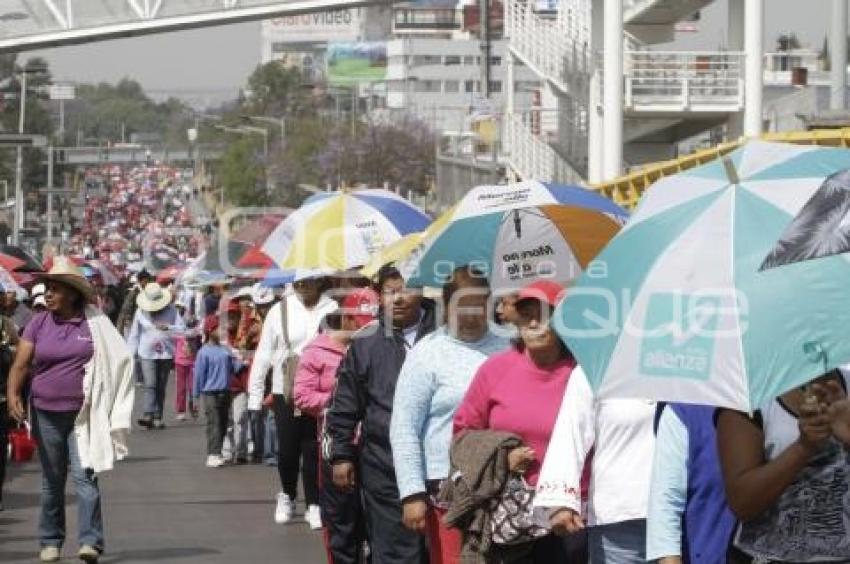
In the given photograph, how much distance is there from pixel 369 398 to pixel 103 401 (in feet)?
12.0

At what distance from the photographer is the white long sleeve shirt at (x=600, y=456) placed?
8.35m

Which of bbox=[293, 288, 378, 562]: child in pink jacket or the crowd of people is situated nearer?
the crowd of people

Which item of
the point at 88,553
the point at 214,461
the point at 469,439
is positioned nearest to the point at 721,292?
the point at 469,439

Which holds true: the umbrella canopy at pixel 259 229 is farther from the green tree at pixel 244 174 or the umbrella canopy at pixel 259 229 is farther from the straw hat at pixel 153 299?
the green tree at pixel 244 174

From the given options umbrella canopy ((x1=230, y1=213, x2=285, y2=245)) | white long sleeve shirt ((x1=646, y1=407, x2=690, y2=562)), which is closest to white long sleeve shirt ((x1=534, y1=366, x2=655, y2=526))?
white long sleeve shirt ((x1=646, y1=407, x2=690, y2=562))

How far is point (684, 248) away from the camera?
6.46 m

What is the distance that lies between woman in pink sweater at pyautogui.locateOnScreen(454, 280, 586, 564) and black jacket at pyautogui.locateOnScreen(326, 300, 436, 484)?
1826mm

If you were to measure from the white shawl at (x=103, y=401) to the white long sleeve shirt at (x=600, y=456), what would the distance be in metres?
5.97

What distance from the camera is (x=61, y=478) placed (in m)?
14.3

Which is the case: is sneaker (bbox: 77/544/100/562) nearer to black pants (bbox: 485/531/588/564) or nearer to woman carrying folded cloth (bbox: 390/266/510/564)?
woman carrying folded cloth (bbox: 390/266/510/564)

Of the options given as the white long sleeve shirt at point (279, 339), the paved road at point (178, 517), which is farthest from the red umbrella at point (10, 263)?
the white long sleeve shirt at point (279, 339)

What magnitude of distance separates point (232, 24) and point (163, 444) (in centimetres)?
2122

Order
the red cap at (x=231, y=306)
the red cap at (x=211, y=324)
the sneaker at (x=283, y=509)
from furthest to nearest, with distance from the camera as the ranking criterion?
the red cap at (x=211, y=324), the red cap at (x=231, y=306), the sneaker at (x=283, y=509)

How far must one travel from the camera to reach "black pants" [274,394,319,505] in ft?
53.3
